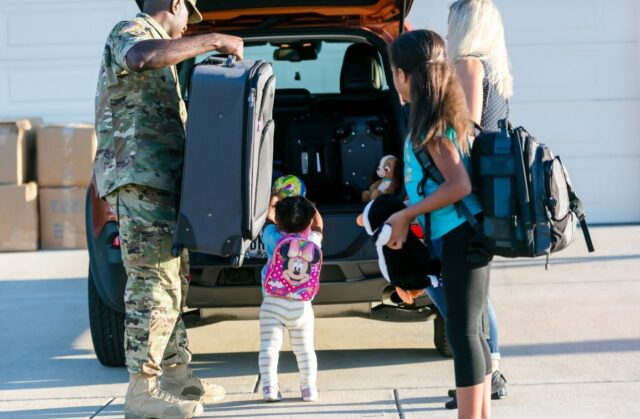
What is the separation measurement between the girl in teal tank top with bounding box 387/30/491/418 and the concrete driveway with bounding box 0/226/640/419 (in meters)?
0.86

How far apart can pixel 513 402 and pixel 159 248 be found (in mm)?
1567

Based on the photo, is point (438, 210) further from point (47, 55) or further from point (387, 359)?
point (47, 55)

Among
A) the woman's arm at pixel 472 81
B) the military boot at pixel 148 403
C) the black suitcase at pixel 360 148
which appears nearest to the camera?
the woman's arm at pixel 472 81

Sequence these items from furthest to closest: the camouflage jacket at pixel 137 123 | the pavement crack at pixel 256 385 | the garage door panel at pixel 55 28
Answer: the garage door panel at pixel 55 28, the pavement crack at pixel 256 385, the camouflage jacket at pixel 137 123

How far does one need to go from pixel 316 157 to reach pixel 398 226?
2583mm

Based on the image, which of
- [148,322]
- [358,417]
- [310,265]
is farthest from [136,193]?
[358,417]

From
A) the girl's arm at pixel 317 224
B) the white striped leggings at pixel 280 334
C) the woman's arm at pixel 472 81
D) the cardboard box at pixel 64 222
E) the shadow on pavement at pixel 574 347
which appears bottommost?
the cardboard box at pixel 64 222

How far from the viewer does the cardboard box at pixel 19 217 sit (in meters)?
9.48

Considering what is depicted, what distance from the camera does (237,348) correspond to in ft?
19.1

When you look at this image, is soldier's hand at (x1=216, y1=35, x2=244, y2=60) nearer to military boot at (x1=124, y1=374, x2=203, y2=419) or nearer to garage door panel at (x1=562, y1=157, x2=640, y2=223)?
military boot at (x1=124, y1=374, x2=203, y2=419)

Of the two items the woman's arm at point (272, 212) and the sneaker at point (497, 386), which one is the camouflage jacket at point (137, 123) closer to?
the woman's arm at point (272, 212)

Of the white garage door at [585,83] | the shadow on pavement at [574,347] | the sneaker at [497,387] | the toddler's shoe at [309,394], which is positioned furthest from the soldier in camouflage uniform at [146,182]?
the white garage door at [585,83]

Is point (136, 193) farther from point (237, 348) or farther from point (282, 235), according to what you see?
point (237, 348)

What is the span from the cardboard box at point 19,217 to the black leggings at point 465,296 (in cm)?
655
